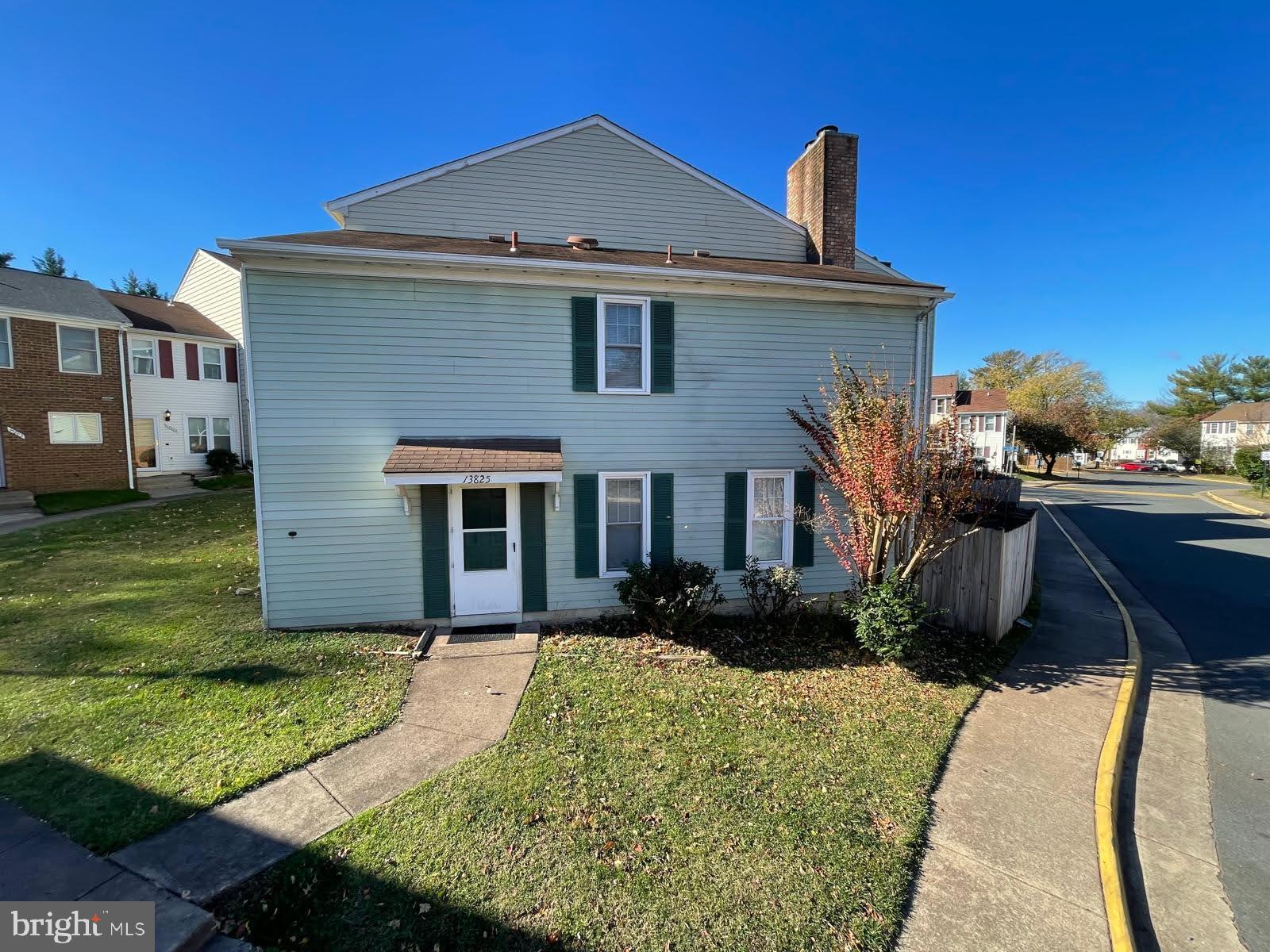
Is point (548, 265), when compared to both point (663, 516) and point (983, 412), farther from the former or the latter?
point (983, 412)

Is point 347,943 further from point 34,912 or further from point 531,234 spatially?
point 531,234

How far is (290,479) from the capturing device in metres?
7.44

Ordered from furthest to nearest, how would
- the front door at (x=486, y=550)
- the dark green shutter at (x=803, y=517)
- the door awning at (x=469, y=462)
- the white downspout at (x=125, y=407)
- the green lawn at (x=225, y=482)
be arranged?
1. the green lawn at (x=225, y=482)
2. the white downspout at (x=125, y=407)
3. the dark green shutter at (x=803, y=517)
4. the front door at (x=486, y=550)
5. the door awning at (x=469, y=462)

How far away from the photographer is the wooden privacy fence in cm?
799

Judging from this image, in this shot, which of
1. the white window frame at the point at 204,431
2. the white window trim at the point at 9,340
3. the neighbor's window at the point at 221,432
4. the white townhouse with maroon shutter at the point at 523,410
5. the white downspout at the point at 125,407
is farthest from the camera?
the neighbor's window at the point at 221,432

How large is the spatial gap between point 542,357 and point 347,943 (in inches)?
268

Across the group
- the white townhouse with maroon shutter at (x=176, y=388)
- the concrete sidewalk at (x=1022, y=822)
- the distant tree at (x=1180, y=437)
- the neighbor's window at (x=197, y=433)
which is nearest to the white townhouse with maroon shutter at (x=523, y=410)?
the concrete sidewalk at (x=1022, y=822)

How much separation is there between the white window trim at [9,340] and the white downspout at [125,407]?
2.42 metres

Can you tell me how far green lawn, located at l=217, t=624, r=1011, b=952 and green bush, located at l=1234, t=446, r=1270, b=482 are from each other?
40.7m

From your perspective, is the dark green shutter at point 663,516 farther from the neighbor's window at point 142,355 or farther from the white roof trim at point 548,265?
the neighbor's window at point 142,355

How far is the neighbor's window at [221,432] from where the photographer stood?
22.3m

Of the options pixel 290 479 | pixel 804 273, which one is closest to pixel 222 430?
pixel 290 479

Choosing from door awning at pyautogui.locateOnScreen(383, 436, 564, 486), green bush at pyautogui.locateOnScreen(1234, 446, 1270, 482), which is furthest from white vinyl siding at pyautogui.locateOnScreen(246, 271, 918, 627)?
green bush at pyautogui.locateOnScreen(1234, 446, 1270, 482)

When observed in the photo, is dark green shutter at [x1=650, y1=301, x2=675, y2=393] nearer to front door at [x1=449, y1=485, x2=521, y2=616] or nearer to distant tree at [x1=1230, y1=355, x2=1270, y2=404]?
front door at [x1=449, y1=485, x2=521, y2=616]
